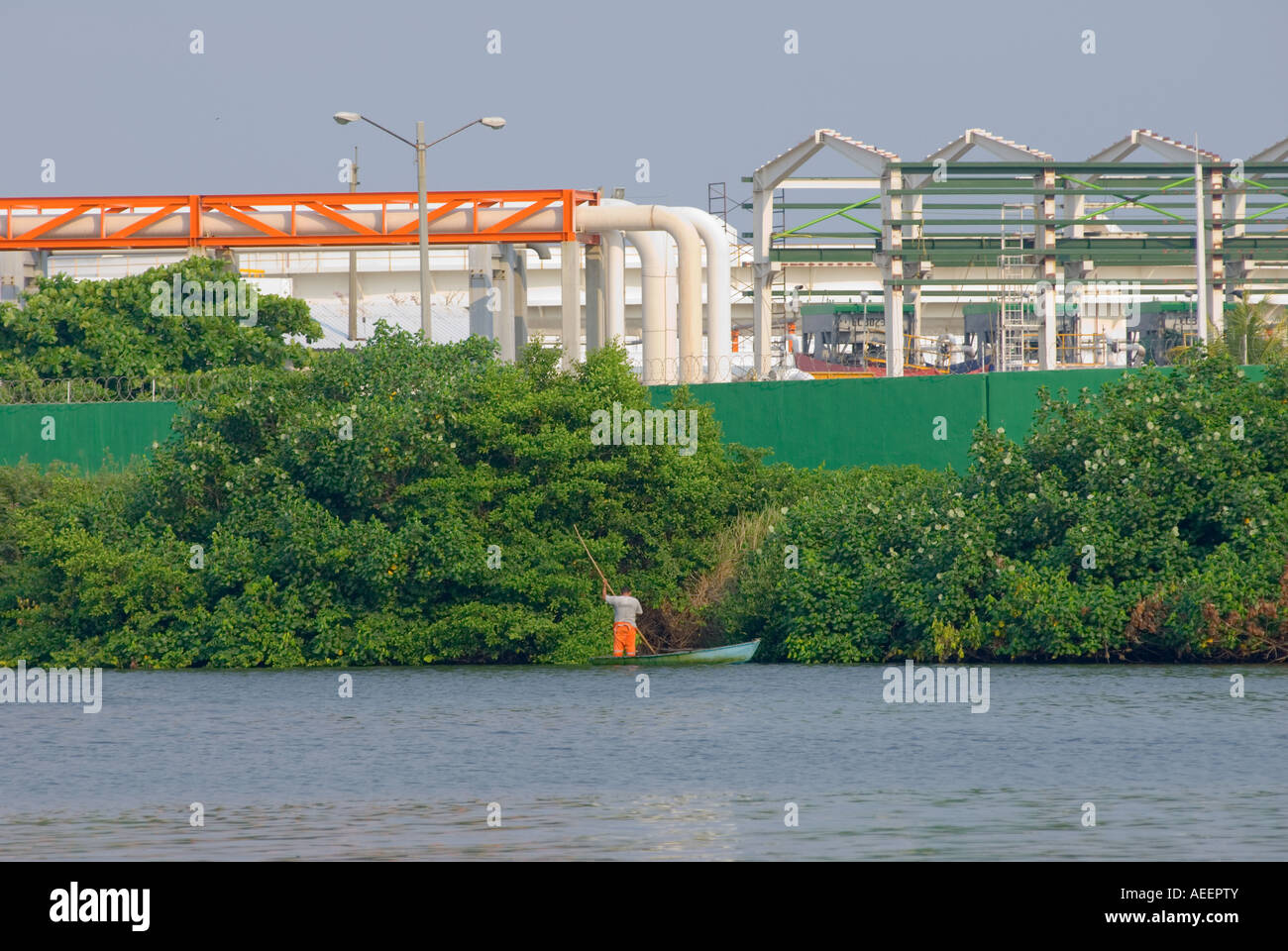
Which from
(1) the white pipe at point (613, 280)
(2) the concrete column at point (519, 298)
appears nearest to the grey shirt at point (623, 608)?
→ (1) the white pipe at point (613, 280)

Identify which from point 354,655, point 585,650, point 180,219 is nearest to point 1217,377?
point 585,650

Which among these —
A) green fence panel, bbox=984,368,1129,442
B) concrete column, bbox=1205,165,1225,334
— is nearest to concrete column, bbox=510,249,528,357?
green fence panel, bbox=984,368,1129,442

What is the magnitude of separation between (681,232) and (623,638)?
17282 mm

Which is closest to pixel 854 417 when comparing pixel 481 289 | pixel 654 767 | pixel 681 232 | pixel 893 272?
pixel 681 232

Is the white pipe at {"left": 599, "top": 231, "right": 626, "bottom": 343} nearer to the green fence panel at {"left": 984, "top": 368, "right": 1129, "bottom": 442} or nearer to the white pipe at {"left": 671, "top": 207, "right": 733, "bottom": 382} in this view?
the white pipe at {"left": 671, "top": 207, "right": 733, "bottom": 382}

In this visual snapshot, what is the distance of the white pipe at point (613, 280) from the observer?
5094 cm

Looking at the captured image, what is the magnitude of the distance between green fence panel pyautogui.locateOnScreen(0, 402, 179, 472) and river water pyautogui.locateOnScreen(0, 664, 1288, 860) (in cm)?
991

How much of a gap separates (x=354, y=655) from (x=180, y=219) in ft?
64.6

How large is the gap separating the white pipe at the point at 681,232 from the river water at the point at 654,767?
1686 cm

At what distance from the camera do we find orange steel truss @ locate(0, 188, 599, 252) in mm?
48250

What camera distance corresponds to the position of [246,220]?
48.7 metres

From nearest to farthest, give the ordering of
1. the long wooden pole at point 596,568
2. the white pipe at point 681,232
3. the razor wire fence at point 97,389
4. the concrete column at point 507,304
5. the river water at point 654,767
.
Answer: the river water at point 654,767 → the long wooden pole at point 596,568 → the razor wire fence at point 97,389 → the white pipe at point 681,232 → the concrete column at point 507,304

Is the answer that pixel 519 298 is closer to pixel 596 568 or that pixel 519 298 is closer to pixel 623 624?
pixel 596 568

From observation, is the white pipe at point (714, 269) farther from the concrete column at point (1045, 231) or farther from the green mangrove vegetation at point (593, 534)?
the green mangrove vegetation at point (593, 534)
